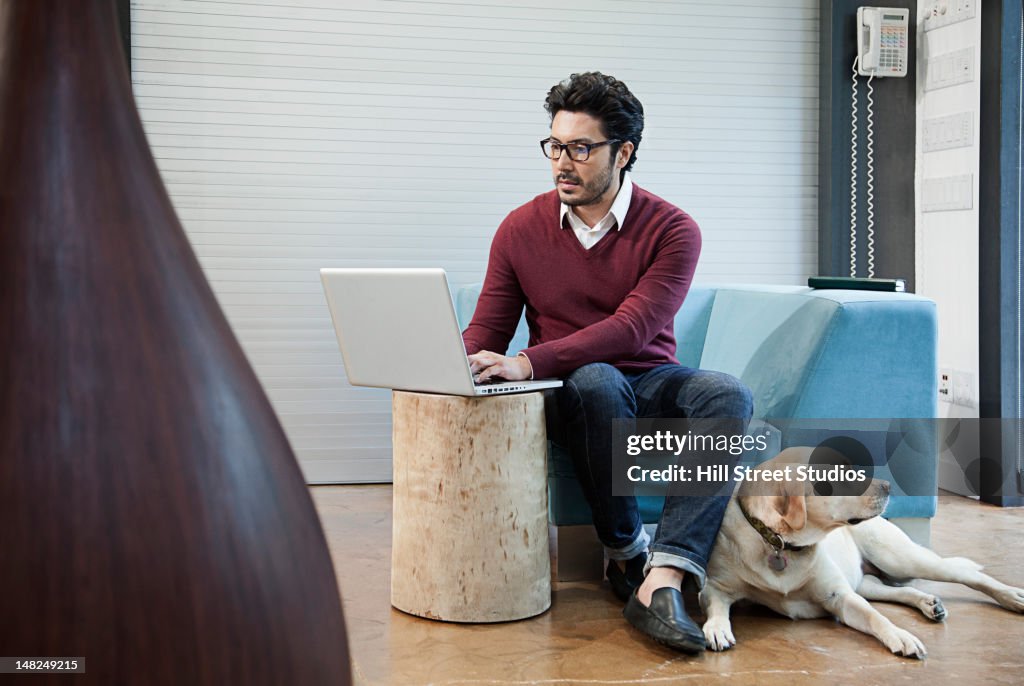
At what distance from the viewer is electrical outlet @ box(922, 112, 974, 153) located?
12.1 feet

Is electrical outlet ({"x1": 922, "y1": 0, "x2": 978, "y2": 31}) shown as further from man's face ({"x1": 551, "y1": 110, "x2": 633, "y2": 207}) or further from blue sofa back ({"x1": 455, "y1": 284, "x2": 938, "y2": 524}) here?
man's face ({"x1": 551, "y1": 110, "x2": 633, "y2": 207})

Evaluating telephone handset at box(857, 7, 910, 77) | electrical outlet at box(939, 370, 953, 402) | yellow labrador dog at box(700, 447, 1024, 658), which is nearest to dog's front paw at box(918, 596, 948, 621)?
yellow labrador dog at box(700, 447, 1024, 658)

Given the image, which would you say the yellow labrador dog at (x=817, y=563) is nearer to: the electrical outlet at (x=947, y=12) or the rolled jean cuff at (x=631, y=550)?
the rolled jean cuff at (x=631, y=550)

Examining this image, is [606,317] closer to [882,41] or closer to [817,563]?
[817,563]

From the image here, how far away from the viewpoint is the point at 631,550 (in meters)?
2.40

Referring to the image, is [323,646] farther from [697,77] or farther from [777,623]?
[697,77]

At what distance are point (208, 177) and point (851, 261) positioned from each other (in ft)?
8.53

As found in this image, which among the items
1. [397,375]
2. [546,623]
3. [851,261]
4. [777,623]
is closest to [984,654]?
[777,623]

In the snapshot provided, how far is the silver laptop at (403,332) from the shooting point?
2078 millimetres

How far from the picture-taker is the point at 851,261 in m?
4.19

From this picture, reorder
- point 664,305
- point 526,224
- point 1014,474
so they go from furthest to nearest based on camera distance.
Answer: point 1014,474 → point 526,224 → point 664,305

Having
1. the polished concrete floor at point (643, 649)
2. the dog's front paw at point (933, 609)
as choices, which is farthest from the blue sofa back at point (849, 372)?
the dog's front paw at point (933, 609)

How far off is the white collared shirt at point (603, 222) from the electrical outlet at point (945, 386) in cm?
180

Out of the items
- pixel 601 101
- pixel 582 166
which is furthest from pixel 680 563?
pixel 601 101
